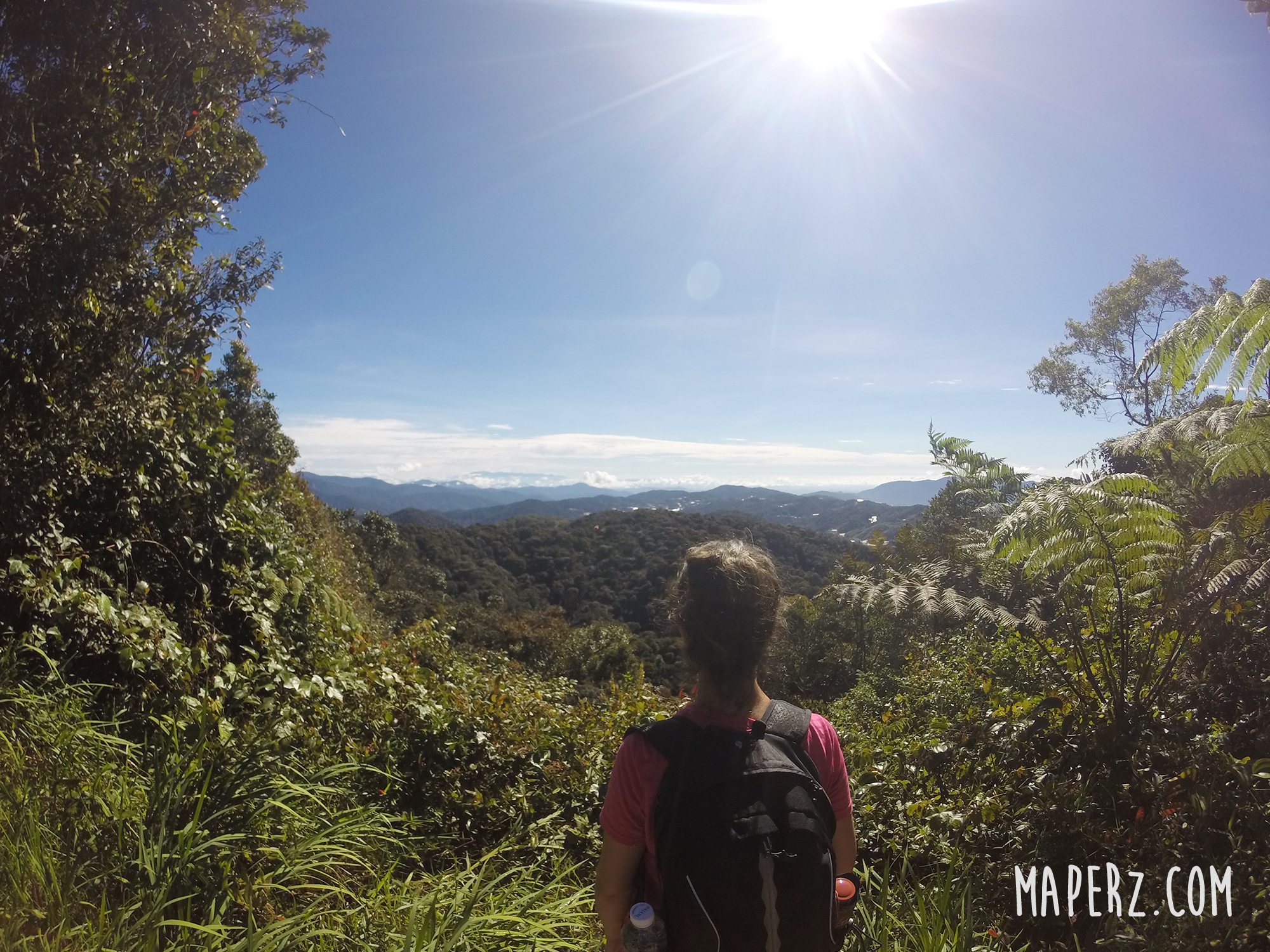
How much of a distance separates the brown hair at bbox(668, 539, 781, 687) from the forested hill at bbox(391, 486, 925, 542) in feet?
42.0

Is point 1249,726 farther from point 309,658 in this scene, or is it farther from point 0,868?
point 309,658

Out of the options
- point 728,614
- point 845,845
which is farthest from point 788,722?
point 845,845

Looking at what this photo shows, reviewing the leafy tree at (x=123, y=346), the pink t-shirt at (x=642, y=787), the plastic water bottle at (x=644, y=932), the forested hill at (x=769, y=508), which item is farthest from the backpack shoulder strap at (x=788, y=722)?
the forested hill at (x=769, y=508)

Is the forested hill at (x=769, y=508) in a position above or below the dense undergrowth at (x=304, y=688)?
below

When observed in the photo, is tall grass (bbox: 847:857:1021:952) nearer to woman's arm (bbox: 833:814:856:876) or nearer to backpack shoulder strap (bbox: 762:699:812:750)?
woman's arm (bbox: 833:814:856:876)

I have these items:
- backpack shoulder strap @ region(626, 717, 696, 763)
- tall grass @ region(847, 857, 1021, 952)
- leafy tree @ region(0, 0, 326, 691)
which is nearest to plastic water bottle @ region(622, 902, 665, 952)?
backpack shoulder strap @ region(626, 717, 696, 763)

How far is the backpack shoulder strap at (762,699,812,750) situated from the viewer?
4.98 feet

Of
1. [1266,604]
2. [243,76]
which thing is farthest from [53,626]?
[1266,604]

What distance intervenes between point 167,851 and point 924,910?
2512 mm

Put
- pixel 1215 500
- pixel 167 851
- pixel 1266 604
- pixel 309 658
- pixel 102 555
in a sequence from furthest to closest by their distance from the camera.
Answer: pixel 1215 500 < pixel 309 658 < pixel 102 555 < pixel 1266 604 < pixel 167 851

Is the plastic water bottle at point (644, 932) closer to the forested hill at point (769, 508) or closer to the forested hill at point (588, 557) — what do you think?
the forested hill at point (769, 508)

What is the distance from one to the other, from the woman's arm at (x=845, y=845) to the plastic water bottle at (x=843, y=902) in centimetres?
8

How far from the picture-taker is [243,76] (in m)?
4.29

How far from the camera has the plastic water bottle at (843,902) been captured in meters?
1.54
